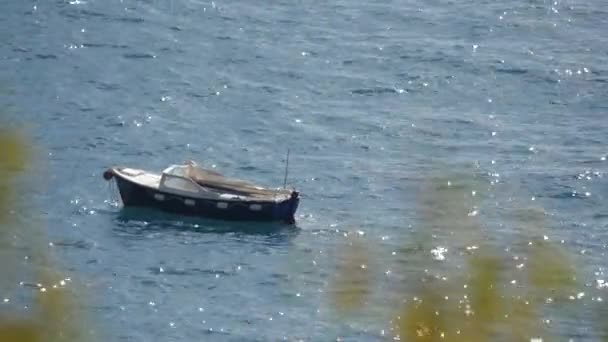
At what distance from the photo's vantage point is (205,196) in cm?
4053

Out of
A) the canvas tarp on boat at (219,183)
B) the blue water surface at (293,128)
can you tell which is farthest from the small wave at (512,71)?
the canvas tarp on boat at (219,183)

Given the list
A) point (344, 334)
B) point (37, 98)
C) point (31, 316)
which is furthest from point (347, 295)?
point (37, 98)

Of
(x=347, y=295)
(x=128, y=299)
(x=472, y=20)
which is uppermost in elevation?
(x=347, y=295)

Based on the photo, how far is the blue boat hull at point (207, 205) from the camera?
40.3 m

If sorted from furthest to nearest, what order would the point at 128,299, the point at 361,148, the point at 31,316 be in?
the point at 361,148, the point at 128,299, the point at 31,316

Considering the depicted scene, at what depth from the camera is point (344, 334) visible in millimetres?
32344

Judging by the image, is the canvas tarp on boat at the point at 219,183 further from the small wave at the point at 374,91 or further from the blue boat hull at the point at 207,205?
the small wave at the point at 374,91

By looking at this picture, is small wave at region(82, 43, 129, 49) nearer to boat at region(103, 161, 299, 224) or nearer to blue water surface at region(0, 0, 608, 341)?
blue water surface at region(0, 0, 608, 341)

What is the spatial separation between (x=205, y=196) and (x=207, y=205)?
255 mm

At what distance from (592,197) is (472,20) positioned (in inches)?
784

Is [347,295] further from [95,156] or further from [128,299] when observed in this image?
[95,156]

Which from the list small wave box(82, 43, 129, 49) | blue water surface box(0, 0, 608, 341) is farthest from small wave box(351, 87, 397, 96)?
small wave box(82, 43, 129, 49)

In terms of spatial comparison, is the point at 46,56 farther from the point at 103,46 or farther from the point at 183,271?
the point at 183,271

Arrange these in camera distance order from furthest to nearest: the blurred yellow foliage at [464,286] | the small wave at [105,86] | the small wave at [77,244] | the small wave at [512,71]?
the small wave at [512,71]
the small wave at [105,86]
the small wave at [77,244]
the blurred yellow foliage at [464,286]
